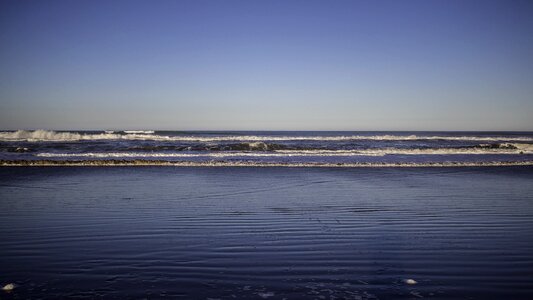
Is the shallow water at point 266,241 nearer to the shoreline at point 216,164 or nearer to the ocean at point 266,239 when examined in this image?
the ocean at point 266,239

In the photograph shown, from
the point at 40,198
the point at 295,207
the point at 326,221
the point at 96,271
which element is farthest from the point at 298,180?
the point at 96,271

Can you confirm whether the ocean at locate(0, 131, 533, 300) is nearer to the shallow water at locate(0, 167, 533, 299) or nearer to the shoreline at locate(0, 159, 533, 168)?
the shallow water at locate(0, 167, 533, 299)

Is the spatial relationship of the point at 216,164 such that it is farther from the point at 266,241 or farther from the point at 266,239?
the point at 266,241

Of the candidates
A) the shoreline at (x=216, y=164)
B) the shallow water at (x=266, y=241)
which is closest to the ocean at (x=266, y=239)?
the shallow water at (x=266, y=241)

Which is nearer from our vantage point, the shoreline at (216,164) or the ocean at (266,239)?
the ocean at (266,239)

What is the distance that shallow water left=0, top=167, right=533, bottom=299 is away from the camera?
13.0ft

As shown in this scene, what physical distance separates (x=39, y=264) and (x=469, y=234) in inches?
262

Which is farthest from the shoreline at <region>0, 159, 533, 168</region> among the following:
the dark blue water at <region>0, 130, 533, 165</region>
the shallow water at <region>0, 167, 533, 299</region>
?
the shallow water at <region>0, 167, 533, 299</region>

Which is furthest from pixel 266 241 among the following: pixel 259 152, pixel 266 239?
pixel 259 152

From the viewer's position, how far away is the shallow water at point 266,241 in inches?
156

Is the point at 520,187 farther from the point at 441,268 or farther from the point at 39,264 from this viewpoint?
the point at 39,264

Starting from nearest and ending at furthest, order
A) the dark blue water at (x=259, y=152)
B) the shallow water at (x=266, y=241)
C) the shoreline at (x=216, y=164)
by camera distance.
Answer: the shallow water at (x=266, y=241) < the shoreline at (x=216, y=164) < the dark blue water at (x=259, y=152)

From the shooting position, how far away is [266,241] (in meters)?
5.60

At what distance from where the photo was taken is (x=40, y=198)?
9.19m
